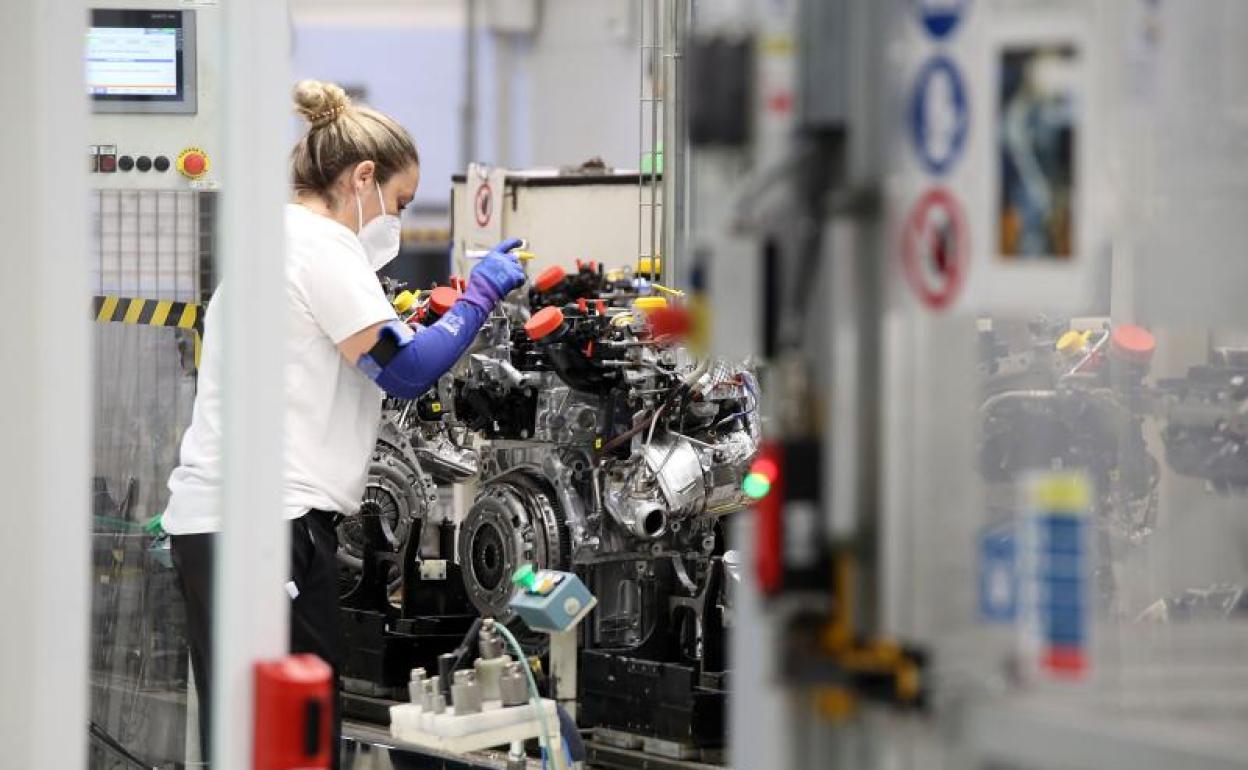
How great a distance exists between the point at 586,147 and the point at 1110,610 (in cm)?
1098

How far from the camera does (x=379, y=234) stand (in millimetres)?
4273

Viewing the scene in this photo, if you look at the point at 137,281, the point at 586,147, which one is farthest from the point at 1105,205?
the point at 586,147

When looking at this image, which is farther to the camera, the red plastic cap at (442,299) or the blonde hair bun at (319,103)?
the red plastic cap at (442,299)

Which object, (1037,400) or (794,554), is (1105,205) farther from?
(1037,400)

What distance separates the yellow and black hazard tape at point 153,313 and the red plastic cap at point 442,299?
734 millimetres

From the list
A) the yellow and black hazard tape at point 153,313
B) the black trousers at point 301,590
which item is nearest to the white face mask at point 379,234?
the black trousers at point 301,590

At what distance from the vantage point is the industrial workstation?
1.99 meters

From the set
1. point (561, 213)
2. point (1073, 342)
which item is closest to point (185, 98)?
point (1073, 342)

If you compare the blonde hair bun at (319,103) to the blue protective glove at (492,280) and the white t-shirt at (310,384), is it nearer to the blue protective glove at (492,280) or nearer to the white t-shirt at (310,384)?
the white t-shirt at (310,384)

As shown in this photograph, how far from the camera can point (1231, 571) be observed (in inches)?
113

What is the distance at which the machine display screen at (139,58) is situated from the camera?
470 cm

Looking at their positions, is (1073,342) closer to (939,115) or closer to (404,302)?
(404,302)

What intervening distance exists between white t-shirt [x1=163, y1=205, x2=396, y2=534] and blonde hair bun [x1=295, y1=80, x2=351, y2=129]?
0.95 feet

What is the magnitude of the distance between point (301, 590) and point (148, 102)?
1.49 meters
